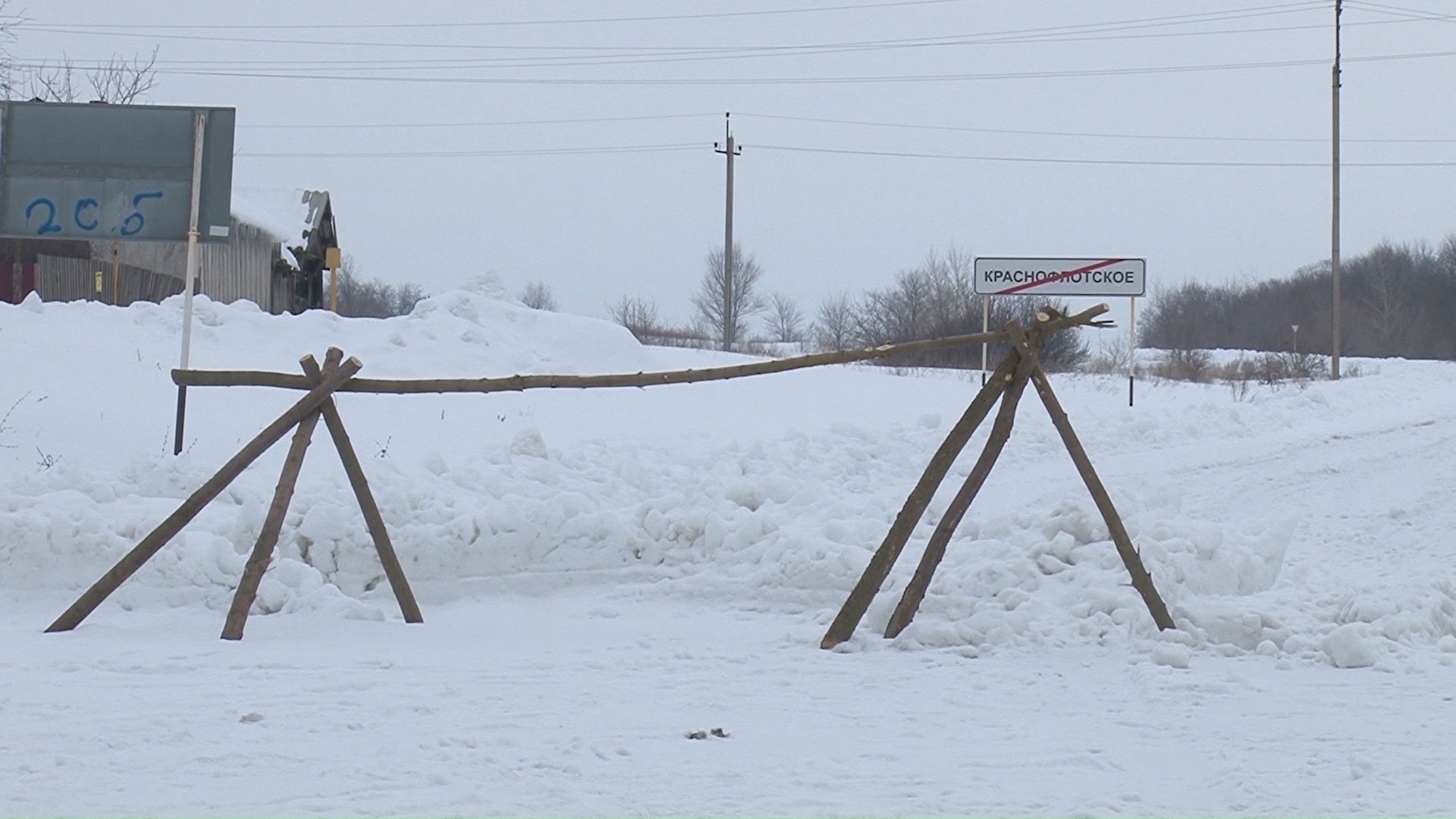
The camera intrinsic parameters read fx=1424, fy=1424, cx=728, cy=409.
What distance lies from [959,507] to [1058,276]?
14020 millimetres

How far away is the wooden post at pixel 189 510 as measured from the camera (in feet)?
22.7

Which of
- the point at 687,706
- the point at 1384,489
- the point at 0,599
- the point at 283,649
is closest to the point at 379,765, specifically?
the point at 687,706

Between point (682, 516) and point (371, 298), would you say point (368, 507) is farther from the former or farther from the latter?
point (371, 298)

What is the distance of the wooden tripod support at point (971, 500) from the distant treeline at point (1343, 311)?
59.1 m

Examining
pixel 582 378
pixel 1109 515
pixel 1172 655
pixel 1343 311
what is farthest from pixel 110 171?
pixel 1343 311

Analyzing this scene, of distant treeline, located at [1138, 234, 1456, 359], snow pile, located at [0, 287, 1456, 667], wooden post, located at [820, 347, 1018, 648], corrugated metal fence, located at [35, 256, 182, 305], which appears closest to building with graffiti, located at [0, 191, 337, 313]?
corrugated metal fence, located at [35, 256, 182, 305]

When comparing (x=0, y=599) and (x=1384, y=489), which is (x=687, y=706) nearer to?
(x=0, y=599)

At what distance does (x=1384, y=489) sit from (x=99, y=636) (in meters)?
10.4

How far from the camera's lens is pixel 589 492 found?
9.91 metres

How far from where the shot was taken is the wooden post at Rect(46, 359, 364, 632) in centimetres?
692

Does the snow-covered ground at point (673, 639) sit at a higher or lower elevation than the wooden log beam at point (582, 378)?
lower

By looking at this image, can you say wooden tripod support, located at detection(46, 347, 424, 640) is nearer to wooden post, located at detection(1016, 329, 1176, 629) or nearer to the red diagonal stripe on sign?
wooden post, located at detection(1016, 329, 1176, 629)

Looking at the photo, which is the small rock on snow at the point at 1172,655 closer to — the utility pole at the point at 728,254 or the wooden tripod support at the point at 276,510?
the wooden tripod support at the point at 276,510

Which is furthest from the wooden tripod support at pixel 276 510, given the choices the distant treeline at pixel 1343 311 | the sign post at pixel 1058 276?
the distant treeline at pixel 1343 311
